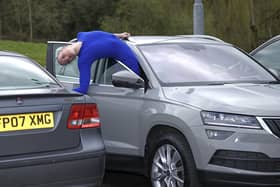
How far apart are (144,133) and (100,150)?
39.8 inches

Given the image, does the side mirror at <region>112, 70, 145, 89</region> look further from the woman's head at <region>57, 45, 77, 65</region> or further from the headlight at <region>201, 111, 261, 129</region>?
the headlight at <region>201, 111, 261, 129</region>

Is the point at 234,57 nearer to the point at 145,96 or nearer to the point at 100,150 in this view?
the point at 145,96

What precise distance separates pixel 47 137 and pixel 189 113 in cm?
133

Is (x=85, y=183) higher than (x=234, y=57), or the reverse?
(x=234, y=57)

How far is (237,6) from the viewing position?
80.0 feet

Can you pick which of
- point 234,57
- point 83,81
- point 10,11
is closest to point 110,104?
point 83,81

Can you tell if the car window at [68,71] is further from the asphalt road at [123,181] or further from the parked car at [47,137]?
the parked car at [47,137]

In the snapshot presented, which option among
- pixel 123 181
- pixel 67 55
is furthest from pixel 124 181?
pixel 67 55

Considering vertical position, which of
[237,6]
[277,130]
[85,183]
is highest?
[237,6]

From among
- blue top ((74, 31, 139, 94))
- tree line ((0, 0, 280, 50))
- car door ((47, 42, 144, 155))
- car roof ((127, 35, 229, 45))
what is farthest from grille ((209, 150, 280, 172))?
tree line ((0, 0, 280, 50))

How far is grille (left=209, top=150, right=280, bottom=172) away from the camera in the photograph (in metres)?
4.95

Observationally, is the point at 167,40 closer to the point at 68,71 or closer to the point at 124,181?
the point at 68,71

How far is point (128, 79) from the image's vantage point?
594 centimetres

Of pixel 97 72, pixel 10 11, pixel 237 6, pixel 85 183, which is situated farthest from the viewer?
pixel 10 11
